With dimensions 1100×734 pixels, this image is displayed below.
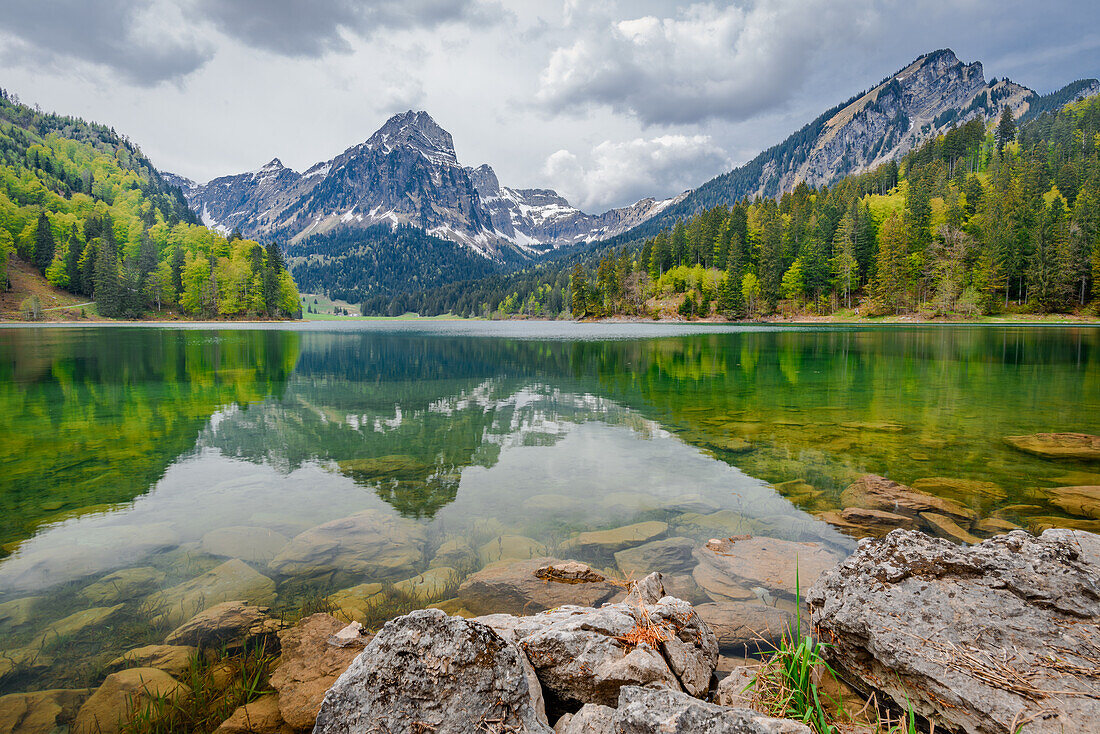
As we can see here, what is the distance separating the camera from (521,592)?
6051 millimetres

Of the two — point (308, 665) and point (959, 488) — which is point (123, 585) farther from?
point (959, 488)

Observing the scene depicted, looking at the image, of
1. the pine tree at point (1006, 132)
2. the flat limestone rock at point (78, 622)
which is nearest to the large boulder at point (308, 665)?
the flat limestone rock at point (78, 622)

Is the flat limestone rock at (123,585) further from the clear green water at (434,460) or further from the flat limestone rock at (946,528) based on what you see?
the flat limestone rock at (946,528)

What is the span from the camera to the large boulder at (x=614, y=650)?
340 cm

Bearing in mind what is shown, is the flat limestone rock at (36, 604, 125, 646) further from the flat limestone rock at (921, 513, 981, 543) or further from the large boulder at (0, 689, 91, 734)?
the flat limestone rock at (921, 513, 981, 543)

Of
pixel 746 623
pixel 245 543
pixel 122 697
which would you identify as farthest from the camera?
pixel 245 543

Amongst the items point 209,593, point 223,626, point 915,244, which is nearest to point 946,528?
point 223,626

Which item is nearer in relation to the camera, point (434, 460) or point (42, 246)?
point (434, 460)

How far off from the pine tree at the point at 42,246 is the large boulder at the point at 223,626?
163 metres

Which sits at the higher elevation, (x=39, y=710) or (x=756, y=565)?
(x=39, y=710)

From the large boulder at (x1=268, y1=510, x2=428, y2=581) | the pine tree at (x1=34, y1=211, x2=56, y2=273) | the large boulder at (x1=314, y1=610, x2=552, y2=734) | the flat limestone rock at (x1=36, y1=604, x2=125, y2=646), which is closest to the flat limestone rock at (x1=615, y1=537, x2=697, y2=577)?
the large boulder at (x1=268, y1=510, x2=428, y2=581)

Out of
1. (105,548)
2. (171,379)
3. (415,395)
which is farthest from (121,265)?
(105,548)

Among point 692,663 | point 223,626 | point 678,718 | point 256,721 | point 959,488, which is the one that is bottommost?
point 959,488

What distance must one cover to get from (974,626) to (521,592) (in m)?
4.54
